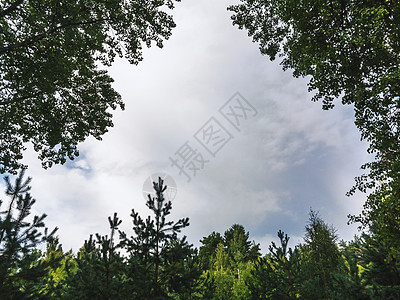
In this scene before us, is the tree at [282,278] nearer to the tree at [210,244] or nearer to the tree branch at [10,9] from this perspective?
the tree branch at [10,9]

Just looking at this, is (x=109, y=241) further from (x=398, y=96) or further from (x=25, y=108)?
(x=398, y=96)

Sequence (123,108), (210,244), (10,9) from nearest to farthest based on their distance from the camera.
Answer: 1. (10,9)
2. (123,108)
3. (210,244)

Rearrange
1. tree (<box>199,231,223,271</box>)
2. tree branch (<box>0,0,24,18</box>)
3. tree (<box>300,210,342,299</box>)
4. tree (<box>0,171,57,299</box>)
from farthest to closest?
tree (<box>199,231,223,271</box>) < tree (<box>300,210,342,299</box>) < tree branch (<box>0,0,24,18</box>) < tree (<box>0,171,57,299</box>)

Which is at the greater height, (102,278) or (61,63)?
(61,63)

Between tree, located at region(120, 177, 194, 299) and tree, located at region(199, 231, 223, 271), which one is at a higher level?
tree, located at region(199, 231, 223, 271)

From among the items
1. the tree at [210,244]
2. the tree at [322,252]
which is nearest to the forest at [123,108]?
the tree at [322,252]

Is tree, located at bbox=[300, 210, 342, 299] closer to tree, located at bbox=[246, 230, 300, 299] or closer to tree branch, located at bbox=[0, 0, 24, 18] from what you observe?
tree, located at bbox=[246, 230, 300, 299]

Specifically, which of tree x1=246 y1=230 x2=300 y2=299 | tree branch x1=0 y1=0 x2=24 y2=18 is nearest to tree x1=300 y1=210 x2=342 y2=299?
tree x1=246 y1=230 x2=300 y2=299

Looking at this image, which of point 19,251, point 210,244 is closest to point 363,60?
point 19,251

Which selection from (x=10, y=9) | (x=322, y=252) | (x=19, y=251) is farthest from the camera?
(x=322, y=252)

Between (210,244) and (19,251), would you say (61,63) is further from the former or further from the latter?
(210,244)

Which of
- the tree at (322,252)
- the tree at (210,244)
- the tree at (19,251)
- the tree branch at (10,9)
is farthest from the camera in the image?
the tree at (210,244)

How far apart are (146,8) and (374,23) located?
27.1 feet

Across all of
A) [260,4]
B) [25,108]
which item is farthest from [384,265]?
[25,108]
